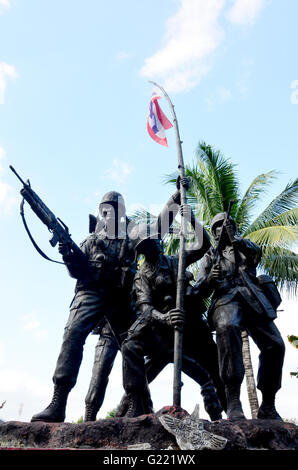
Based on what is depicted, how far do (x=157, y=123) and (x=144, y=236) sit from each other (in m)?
2.33

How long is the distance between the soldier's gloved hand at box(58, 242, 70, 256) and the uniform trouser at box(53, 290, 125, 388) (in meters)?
0.49

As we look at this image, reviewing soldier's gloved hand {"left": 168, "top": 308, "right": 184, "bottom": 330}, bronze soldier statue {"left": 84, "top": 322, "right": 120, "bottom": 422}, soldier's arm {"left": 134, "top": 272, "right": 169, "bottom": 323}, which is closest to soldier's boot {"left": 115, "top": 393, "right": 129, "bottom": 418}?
bronze soldier statue {"left": 84, "top": 322, "right": 120, "bottom": 422}

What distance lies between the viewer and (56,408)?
4.54 metres

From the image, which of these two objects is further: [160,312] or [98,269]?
[98,269]

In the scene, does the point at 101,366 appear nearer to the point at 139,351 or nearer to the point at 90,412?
the point at 90,412

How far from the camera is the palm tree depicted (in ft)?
36.8

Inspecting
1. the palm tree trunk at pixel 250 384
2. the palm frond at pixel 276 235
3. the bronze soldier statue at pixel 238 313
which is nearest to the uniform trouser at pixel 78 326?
the bronze soldier statue at pixel 238 313

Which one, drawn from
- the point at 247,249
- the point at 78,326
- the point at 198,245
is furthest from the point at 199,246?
the point at 78,326

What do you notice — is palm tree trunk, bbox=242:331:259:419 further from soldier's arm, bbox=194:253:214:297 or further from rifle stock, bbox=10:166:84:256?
rifle stock, bbox=10:166:84:256

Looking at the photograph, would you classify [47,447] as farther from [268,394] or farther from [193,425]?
[268,394]

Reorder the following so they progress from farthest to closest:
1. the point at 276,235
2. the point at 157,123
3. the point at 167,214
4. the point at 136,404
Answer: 1. the point at 276,235
2. the point at 157,123
3. the point at 167,214
4. the point at 136,404

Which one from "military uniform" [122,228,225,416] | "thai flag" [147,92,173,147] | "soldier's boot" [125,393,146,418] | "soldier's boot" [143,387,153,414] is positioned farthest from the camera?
"thai flag" [147,92,173,147]
